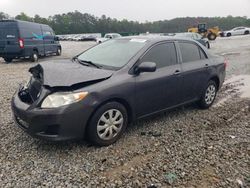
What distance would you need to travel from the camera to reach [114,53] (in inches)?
181

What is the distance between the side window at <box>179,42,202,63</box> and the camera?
5.11 meters

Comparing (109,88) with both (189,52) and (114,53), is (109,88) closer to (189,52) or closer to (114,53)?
(114,53)

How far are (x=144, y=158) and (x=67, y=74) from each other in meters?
1.57

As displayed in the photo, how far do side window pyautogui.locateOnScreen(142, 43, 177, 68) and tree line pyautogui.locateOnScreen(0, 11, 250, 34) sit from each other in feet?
285

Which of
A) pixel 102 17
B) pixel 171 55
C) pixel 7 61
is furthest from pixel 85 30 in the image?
pixel 171 55

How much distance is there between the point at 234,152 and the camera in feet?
12.7

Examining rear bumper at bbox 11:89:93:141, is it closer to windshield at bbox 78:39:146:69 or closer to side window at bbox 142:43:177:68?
windshield at bbox 78:39:146:69

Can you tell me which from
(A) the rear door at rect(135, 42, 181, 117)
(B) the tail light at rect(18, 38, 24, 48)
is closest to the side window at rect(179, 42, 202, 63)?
(A) the rear door at rect(135, 42, 181, 117)

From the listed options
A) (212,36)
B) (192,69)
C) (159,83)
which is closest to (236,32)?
(212,36)

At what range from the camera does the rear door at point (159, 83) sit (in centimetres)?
427

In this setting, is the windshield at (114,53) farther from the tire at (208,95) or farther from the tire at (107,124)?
the tire at (208,95)

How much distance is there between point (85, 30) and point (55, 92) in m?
99.7

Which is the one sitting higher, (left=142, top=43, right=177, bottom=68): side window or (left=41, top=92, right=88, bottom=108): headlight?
→ (left=142, top=43, right=177, bottom=68): side window

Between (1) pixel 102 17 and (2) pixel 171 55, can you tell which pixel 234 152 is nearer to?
(2) pixel 171 55
